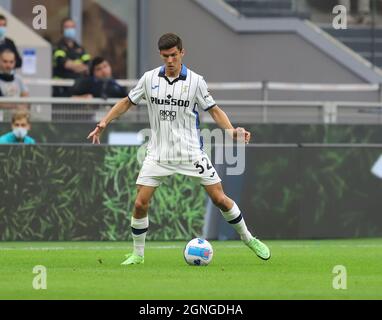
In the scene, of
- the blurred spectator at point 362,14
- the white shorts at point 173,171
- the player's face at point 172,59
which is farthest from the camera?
the blurred spectator at point 362,14

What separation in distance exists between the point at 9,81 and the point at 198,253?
818 centimetres

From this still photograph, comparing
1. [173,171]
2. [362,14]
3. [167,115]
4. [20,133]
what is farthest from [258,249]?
[362,14]

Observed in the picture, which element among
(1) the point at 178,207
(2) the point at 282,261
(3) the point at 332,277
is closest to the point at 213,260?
(2) the point at 282,261

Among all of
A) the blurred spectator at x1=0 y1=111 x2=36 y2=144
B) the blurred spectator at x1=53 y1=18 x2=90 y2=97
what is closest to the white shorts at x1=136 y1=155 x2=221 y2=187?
the blurred spectator at x1=0 y1=111 x2=36 y2=144

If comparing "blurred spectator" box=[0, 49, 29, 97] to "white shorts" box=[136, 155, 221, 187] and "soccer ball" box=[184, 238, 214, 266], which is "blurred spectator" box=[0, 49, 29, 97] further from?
"soccer ball" box=[184, 238, 214, 266]

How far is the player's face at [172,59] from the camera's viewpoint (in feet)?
45.8

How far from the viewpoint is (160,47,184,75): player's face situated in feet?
45.8

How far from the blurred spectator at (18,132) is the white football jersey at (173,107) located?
17.3 ft

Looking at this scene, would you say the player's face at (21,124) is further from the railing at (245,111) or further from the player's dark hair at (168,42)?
the player's dark hair at (168,42)

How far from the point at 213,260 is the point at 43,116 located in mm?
6625

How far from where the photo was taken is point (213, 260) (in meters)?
15.0

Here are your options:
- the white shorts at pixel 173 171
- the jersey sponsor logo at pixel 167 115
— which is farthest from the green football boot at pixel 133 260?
the jersey sponsor logo at pixel 167 115
